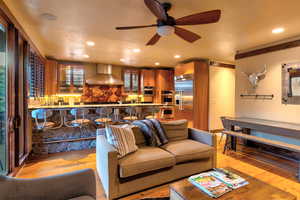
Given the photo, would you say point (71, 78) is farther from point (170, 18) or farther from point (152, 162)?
point (152, 162)

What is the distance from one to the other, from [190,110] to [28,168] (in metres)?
4.61

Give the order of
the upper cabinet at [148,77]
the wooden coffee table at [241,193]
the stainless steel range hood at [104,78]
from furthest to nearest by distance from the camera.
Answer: the upper cabinet at [148,77] < the stainless steel range hood at [104,78] < the wooden coffee table at [241,193]

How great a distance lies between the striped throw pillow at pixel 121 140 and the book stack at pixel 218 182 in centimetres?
95

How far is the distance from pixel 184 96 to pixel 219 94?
1.26m

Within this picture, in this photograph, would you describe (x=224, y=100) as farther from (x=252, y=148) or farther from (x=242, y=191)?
(x=242, y=191)

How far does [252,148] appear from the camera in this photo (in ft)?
13.1

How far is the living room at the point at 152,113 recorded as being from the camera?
Answer: 191cm

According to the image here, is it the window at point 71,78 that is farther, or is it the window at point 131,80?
the window at point 131,80

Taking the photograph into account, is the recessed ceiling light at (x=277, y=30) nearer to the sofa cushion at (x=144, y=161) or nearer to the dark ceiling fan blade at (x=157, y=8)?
the dark ceiling fan blade at (x=157, y=8)

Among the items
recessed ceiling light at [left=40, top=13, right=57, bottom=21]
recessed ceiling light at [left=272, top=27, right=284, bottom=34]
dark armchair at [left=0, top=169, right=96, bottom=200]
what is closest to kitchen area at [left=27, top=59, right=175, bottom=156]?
recessed ceiling light at [left=40, top=13, right=57, bottom=21]

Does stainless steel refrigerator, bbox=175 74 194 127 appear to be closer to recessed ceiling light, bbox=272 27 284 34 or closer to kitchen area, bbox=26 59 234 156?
kitchen area, bbox=26 59 234 156

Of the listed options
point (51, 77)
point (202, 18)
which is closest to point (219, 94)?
point (202, 18)

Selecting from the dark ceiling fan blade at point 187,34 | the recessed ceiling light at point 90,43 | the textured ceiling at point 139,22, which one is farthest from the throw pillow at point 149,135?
the recessed ceiling light at point 90,43

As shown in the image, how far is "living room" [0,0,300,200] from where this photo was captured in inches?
75.0
